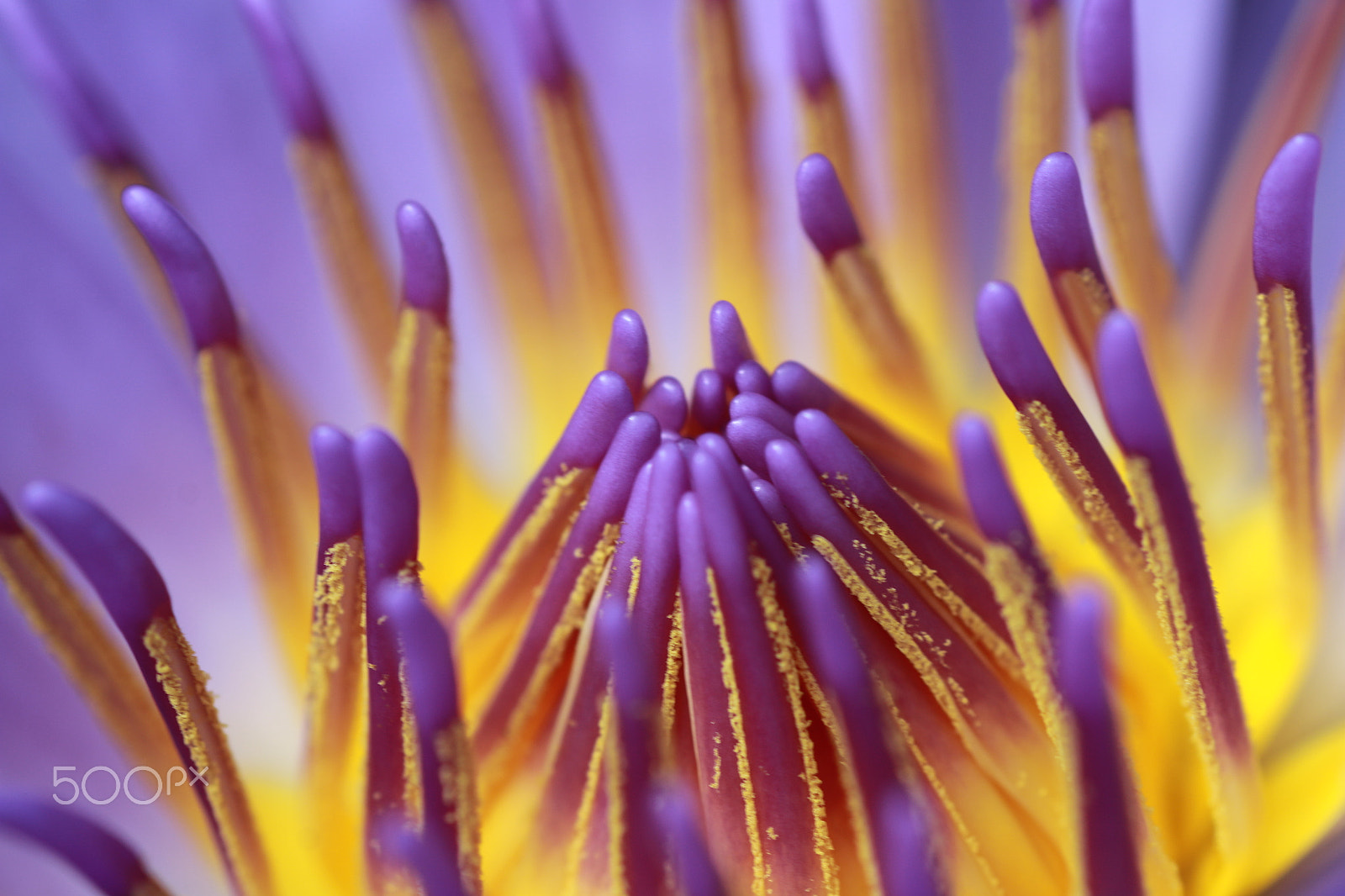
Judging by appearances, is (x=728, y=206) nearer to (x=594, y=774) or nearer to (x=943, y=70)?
(x=943, y=70)

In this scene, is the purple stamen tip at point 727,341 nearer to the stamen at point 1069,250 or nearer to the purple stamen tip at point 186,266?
the stamen at point 1069,250

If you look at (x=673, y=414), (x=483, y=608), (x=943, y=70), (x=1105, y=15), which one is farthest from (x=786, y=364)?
(x=943, y=70)

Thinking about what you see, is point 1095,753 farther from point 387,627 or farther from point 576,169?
point 576,169

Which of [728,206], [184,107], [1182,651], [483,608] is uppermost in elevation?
[184,107]

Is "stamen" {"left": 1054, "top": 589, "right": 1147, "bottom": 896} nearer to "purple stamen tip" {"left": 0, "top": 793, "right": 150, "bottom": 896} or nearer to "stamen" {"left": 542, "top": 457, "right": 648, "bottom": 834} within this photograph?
"stamen" {"left": 542, "top": 457, "right": 648, "bottom": 834}

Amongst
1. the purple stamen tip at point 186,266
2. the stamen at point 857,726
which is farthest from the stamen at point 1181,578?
the purple stamen tip at point 186,266

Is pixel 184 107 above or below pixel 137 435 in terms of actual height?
above

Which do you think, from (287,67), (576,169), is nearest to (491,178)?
(576,169)
